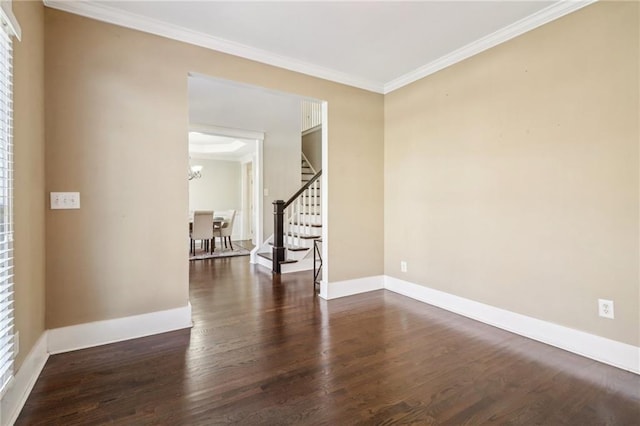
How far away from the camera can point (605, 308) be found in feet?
6.81

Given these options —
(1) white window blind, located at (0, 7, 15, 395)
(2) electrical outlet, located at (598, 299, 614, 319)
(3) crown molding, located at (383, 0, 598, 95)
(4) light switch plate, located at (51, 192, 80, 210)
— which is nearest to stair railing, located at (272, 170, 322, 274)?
(3) crown molding, located at (383, 0, 598, 95)

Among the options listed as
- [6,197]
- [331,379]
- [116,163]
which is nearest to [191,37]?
[116,163]

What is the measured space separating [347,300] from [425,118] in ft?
7.18

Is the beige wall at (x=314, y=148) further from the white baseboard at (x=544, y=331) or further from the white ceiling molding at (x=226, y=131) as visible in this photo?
the white baseboard at (x=544, y=331)

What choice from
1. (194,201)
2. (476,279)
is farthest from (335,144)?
(194,201)

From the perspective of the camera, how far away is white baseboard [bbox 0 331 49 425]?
1.46 meters

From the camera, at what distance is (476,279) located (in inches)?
112

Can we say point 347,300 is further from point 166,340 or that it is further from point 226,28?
point 226,28

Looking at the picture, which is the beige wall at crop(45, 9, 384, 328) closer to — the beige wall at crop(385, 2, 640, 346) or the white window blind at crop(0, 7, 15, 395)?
the white window blind at crop(0, 7, 15, 395)

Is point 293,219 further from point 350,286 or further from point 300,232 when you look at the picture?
point 350,286

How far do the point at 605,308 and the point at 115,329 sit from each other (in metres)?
3.59

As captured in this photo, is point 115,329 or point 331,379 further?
point 115,329

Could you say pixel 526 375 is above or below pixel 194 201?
below

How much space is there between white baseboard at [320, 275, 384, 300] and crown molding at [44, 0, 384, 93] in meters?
2.32
